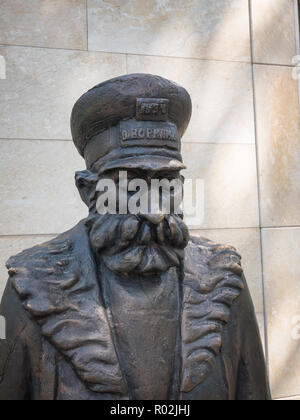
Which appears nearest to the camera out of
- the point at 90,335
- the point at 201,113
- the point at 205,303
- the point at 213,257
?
the point at 90,335

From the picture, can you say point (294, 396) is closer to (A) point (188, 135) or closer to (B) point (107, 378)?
(A) point (188, 135)

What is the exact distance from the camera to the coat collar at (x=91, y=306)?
3.51ft

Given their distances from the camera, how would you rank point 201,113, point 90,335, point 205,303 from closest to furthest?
point 90,335 < point 205,303 < point 201,113

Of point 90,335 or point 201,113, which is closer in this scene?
point 90,335

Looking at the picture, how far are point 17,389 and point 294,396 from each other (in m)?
1.90

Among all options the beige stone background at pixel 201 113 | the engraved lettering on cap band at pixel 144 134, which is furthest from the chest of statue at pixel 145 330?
the beige stone background at pixel 201 113

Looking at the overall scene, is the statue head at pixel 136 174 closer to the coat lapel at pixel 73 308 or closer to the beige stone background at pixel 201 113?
the coat lapel at pixel 73 308

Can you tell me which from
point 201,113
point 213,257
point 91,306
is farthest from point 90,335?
point 201,113

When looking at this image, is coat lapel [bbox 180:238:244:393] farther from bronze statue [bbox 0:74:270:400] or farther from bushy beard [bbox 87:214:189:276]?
bushy beard [bbox 87:214:189:276]

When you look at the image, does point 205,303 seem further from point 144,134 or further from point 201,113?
point 201,113

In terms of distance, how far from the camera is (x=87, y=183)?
48.2 inches

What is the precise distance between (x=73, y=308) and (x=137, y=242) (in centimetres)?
25

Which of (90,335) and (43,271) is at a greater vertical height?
(43,271)

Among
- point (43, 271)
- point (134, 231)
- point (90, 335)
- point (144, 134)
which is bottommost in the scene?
point (90, 335)
